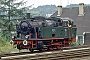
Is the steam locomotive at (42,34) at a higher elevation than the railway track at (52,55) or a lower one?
higher

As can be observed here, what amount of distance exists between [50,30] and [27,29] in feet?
5.54

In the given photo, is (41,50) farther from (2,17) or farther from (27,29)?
(2,17)

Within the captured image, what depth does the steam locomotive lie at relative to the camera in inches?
684

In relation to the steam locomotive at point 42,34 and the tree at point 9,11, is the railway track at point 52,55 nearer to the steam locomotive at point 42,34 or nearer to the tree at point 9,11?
the steam locomotive at point 42,34

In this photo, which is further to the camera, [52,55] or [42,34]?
[42,34]

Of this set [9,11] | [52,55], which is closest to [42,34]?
[52,55]

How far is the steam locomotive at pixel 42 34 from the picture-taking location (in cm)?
1738

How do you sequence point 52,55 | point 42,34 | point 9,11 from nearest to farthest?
point 52,55 < point 42,34 < point 9,11

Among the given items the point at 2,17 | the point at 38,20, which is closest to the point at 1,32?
the point at 2,17

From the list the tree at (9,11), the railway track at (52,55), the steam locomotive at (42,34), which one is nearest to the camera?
the railway track at (52,55)

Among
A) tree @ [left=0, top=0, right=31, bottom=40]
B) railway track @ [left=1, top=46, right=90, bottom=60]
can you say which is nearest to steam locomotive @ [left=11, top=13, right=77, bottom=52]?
railway track @ [left=1, top=46, right=90, bottom=60]

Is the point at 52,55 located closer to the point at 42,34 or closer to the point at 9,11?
the point at 42,34

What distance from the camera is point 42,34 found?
17.8m

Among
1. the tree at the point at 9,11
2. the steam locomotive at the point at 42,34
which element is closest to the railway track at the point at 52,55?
the steam locomotive at the point at 42,34
